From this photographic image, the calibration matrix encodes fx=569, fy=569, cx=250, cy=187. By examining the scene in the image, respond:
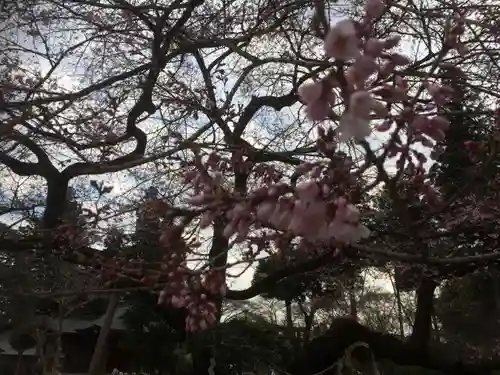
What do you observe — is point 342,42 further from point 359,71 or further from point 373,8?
point 373,8

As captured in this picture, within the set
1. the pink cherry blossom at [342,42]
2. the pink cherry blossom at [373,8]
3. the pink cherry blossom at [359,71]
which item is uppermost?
the pink cherry blossom at [373,8]

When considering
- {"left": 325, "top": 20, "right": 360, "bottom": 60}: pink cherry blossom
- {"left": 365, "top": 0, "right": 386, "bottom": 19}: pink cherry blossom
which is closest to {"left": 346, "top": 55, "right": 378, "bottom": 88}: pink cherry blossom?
{"left": 325, "top": 20, "right": 360, "bottom": 60}: pink cherry blossom

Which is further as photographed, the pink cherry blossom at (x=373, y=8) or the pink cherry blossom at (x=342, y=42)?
the pink cherry blossom at (x=373, y=8)

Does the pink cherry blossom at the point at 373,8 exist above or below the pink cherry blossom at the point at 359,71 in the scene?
above

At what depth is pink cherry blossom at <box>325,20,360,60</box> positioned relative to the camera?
0.79m

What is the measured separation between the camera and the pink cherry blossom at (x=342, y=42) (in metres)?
0.79

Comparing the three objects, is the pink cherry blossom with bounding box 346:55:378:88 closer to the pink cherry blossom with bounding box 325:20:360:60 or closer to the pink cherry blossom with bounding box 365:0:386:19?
the pink cherry blossom with bounding box 325:20:360:60

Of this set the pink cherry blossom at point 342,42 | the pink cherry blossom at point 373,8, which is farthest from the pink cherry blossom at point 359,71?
the pink cherry blossom at point 373,8

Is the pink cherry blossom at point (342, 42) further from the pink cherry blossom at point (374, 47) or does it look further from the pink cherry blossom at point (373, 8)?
the pink cherry blossom at point (373, 8)

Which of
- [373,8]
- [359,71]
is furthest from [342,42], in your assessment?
[373,8]

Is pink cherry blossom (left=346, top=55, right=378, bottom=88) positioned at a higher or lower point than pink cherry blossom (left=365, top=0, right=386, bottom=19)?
lower

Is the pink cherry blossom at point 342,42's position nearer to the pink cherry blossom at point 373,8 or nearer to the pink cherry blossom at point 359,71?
the pink cherry blossom at point 359,71

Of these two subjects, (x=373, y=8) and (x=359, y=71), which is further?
(x=373, y=8)

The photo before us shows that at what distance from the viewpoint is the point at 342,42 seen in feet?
2.61
